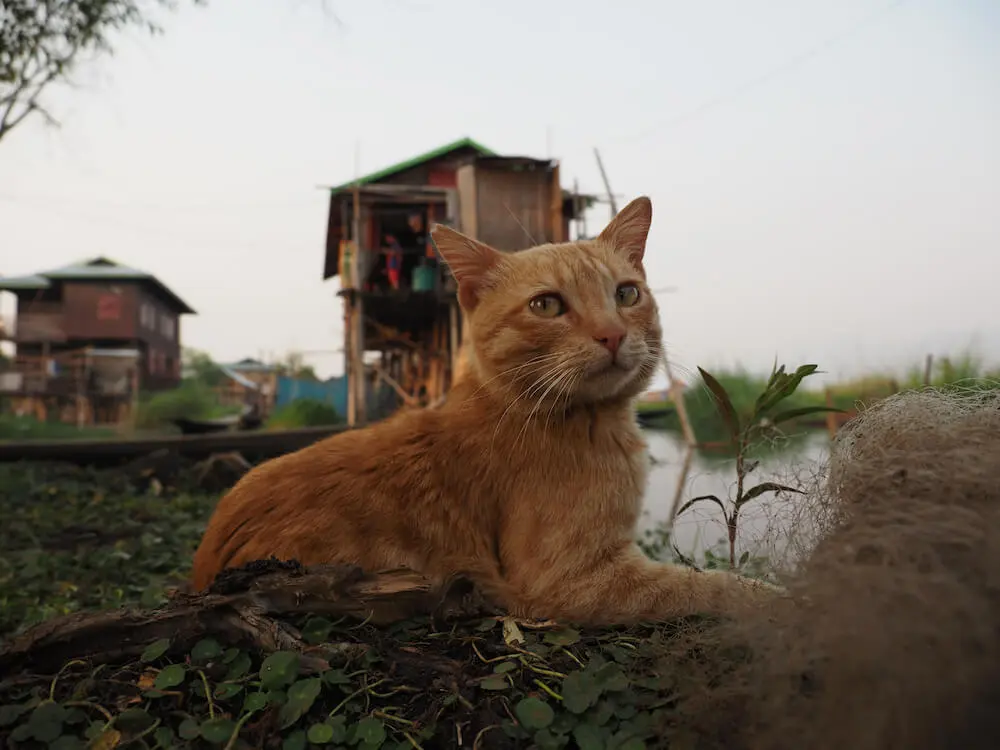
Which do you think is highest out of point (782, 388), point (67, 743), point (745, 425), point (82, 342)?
point (82, 342)

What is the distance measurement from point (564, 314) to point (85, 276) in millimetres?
15005

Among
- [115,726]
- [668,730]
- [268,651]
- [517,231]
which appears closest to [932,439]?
[668,730]

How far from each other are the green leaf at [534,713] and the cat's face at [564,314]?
0.79 m

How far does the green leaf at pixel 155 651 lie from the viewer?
1.30 meters

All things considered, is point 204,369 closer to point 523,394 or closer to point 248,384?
point 248,384

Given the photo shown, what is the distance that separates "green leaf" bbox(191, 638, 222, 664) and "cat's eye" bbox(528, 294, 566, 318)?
120 centimetres

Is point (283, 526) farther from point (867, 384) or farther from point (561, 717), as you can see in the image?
point (867, 384)

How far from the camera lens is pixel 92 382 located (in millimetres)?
12258

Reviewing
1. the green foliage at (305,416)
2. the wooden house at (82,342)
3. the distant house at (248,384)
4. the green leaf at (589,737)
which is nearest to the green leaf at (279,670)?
the green leaf at (589,737)

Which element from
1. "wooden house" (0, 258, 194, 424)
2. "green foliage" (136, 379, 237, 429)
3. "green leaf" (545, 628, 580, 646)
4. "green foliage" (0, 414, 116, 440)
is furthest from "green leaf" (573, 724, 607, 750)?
"wooden house" (0, 258, 194, 424)

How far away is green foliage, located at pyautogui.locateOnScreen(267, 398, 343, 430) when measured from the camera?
988 centimetres

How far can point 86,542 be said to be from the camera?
3828mm

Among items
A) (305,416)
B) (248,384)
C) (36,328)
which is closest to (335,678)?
(305,416)

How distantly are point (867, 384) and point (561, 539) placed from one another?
6.04ft
